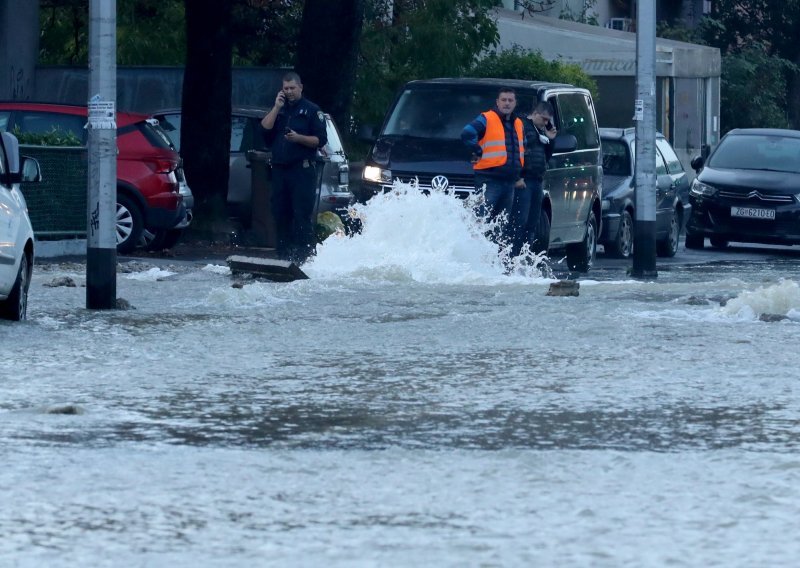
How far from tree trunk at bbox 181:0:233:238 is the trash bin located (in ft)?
2.60

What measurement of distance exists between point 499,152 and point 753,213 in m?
8.87

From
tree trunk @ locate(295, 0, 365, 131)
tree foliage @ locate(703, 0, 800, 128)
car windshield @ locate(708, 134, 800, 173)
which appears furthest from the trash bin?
tree foliage @ locate(703, 0, 800, 128)

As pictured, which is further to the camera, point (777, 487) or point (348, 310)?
point (348, 310)

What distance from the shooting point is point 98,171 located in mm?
13688

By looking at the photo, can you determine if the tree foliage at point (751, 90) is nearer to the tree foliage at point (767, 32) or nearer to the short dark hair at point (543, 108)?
the tree foliage at point (767, 32)

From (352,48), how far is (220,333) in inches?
523

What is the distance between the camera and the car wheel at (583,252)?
21203 mm

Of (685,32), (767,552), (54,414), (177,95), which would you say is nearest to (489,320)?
(54,414)

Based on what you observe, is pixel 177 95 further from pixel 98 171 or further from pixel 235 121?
pixel 98 171

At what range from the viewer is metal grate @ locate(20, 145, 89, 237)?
798 inches

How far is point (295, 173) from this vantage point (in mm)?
17875

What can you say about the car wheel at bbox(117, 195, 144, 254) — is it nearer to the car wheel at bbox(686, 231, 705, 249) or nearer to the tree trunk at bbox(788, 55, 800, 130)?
the car wheel at bbox(686, 231, 705, 249)

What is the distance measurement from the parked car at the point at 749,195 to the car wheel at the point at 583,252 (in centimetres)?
480

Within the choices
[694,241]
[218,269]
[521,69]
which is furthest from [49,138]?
[521,69]
